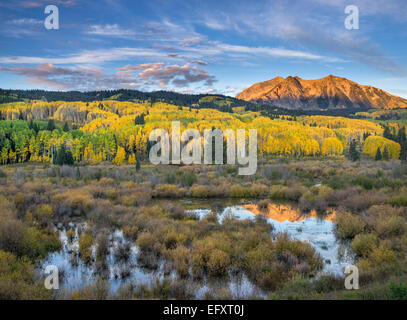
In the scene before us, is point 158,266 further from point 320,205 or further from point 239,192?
point 239,192

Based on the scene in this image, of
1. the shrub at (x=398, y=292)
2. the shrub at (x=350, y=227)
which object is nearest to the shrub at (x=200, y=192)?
the shrub at (x=350, y=227)

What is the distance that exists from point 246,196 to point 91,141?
57.9 meters

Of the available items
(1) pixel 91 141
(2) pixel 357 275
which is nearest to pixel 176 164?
(1) pixel 91 141

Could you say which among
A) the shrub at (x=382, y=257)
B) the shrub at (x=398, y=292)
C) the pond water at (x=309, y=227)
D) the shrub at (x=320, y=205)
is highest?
the shrub at (x=398, y=292)

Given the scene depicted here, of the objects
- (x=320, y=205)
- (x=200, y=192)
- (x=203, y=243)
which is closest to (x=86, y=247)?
(x=203, y=243)

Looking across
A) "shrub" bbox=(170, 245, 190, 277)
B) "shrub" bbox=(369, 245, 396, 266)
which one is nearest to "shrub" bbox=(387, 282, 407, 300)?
"shrub" bbox=(369, 245, 396, 266)

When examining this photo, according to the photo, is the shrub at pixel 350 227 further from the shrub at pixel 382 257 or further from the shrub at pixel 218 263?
the shrub at pixel 218 263

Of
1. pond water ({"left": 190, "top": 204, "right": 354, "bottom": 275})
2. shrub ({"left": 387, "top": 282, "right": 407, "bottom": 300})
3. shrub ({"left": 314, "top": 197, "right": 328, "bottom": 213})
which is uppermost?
shrub ({"left": 387, "top": 282, "right": 407, "bottom": 300})

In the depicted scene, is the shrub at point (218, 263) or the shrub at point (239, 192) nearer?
the shrub at point (218, 263)

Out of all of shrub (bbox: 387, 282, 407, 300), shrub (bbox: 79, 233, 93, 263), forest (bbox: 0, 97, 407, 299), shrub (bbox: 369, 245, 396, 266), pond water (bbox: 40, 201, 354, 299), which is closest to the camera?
shrub (bbox: 387, 282, 407, 300)

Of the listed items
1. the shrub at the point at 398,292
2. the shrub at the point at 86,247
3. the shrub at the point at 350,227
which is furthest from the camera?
the shrub at the point at 350,227

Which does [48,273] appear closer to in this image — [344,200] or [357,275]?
[357,275]

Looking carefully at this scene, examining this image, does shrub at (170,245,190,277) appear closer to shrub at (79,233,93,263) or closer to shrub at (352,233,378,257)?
shrub at (79,233,93,263)

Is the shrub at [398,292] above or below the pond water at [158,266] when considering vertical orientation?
above
